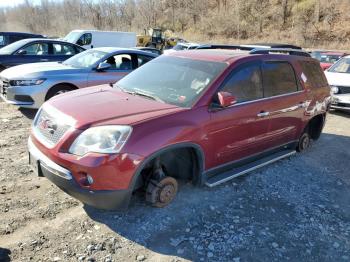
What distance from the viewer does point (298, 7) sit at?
4416 centimetres

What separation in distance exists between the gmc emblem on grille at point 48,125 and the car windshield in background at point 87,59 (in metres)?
4.28

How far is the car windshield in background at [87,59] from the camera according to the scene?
7.88 metres

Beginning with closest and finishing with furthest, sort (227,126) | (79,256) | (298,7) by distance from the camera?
1. (79,256)
2. (227,126)
3. (298,7)

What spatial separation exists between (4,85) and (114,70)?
7.70 feet

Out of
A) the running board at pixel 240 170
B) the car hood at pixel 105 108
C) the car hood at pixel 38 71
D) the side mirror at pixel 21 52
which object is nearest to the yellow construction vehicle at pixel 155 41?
the side mirror at pixel 21 52

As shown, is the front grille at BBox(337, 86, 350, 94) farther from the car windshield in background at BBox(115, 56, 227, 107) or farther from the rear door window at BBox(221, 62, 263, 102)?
the car windshield in background at BBox(115, 56, 227, 107)

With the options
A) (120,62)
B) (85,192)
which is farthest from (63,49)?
(85,192)

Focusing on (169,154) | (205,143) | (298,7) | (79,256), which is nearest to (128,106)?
(169,154)

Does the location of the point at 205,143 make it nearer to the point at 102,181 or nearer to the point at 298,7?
the point at 102,181

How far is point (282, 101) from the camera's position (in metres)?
4.82

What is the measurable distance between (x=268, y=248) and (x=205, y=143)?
1.23m

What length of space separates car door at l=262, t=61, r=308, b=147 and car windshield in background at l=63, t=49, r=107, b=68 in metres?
4.46

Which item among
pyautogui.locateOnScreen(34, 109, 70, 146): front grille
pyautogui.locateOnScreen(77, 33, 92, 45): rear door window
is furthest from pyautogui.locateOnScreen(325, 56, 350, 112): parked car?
pyautogui.locateOnScreen(77, 33, 92, 45): rear door window

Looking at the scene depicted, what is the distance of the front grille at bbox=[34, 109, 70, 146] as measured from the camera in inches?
131
